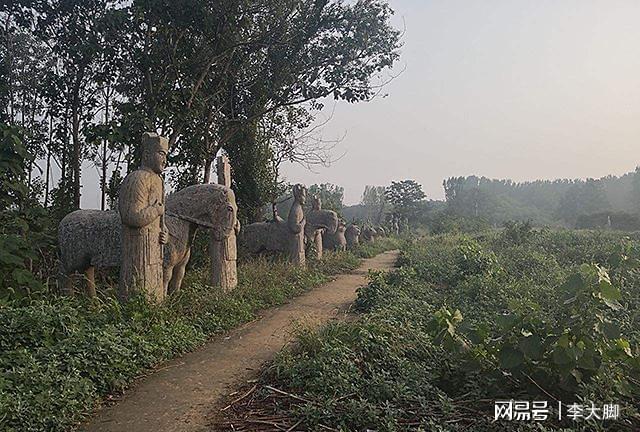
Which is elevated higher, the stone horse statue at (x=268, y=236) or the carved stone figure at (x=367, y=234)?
the stone horse statue at (x=268, y=236)

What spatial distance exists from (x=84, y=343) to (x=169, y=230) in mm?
3148

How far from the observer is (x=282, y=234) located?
531 inches

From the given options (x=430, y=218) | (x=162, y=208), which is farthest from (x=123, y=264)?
(x=430, y=218)

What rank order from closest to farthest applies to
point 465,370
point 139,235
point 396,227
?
point 465,370 → point 139,235 → point 396,227

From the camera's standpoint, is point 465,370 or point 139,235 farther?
point 139,235

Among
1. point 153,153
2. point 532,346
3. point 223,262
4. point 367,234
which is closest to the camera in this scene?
point 532,346

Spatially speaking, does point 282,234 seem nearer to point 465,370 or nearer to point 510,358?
point 465,370

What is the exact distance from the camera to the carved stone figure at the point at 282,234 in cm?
1316

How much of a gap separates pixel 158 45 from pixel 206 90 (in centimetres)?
191

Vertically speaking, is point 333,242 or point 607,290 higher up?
point 607,290

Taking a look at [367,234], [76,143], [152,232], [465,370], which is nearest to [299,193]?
[76,143]

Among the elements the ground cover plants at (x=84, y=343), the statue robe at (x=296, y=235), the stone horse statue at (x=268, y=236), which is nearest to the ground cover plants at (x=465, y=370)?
the ground cover plants at (x=84, y=343)

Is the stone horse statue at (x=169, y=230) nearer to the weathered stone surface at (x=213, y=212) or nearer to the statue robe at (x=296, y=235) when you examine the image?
the weathered stone surface at (x=213, y=212)

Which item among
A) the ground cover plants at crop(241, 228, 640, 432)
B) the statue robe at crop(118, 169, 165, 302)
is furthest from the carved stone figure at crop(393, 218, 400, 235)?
the ground cover plants at crop(241, 228, 640, 432)
